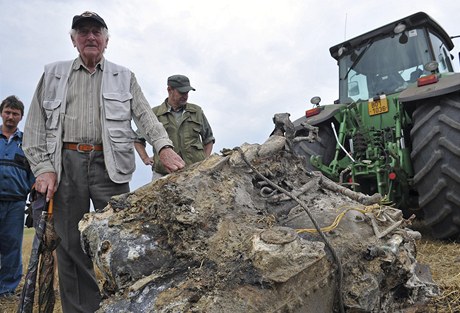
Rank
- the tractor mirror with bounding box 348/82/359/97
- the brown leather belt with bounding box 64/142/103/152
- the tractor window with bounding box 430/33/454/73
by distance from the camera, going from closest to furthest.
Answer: the brown leather belt with bounding box 64/142/103/152, the tractor window with bounding box 430/33/454/73, the tractor mirror with bounding box 348/82/359/97

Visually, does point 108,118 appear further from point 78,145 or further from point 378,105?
point 378,105

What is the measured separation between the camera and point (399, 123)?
442cm

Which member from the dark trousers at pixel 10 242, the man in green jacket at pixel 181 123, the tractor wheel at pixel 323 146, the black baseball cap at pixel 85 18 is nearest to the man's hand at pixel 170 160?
the black baseball cap at pixel 85 18

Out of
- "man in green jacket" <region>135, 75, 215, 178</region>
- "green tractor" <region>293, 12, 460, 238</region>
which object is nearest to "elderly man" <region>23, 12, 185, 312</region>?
"man in green jacket" <region>135, 75, 215, 178</region>

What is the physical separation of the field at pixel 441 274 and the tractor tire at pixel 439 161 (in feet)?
0.68

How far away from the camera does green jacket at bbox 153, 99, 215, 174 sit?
13.9 feet

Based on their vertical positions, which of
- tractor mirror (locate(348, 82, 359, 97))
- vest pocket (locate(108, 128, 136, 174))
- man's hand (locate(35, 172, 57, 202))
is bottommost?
man's hand (locate(35, 172, 57, 202))

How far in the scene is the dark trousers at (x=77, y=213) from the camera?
2711 millimetres

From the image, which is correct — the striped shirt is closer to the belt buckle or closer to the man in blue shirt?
the belt buckle

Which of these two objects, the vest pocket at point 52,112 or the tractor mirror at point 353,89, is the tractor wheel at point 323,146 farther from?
the vest pocket at point 52,112

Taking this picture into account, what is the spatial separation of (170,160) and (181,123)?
1744mm

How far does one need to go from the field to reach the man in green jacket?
1729mm

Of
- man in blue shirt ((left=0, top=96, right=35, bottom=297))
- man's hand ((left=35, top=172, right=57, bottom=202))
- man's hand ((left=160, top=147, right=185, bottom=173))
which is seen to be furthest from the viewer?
man in blue shirt ((left=0, top=96, right=35, bottom=297))

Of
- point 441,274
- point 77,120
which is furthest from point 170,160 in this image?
point 441,274
